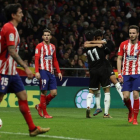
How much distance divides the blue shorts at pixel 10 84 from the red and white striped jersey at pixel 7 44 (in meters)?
0.06

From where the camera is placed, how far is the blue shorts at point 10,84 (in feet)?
23.5

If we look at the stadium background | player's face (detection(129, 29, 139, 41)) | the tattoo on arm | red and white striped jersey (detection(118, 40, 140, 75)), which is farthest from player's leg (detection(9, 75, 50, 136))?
the stadium background

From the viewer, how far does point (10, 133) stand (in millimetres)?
7824

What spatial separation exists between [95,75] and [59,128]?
3477 millimetres

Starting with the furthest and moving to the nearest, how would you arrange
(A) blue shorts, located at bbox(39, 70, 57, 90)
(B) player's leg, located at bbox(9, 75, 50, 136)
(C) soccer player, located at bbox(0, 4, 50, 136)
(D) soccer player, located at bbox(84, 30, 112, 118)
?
(D) soccer player, located at bbox(84, 30, 112, 118) → (A) blue shorts, located at bbox(39, 70, 57, 90) → (B) player's leg, located at bbox(9, 75, 50, 136) → (C) soccer player, located at bbox(0, 4, 50, 136)

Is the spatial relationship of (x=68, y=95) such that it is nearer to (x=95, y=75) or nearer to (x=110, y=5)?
(x=95, y=75)

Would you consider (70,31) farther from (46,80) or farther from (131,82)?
(131,82)

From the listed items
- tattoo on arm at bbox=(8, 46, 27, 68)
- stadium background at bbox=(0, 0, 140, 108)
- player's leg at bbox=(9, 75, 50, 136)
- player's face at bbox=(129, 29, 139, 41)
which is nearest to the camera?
tattoo on arm at bbox=(8, 46, 27, 68)

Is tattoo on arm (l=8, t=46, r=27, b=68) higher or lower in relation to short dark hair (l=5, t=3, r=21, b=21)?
lower

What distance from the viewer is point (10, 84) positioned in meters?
7.24

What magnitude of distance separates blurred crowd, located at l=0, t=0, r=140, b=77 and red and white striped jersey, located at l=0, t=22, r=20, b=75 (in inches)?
415

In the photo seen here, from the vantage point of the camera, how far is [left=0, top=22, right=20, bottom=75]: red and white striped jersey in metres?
7.02

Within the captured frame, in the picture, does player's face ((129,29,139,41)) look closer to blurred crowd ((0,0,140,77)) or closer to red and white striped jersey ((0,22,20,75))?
red and white striped jersey ((0,22,20,75))

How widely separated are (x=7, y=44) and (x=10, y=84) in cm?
62
